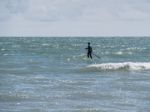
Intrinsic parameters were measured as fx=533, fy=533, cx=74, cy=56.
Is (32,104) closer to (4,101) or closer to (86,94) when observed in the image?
(4,101)

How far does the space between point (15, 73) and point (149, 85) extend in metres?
8.82

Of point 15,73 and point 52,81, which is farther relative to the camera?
point 15,73

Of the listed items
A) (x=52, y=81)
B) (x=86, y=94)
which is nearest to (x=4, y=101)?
(x=86, y=94)

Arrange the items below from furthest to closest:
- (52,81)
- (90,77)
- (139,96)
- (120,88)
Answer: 1. (90,77)
2. (52,81)
3. (120,88)
4. (139,96)

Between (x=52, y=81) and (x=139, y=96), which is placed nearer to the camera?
(x=139, y=96)

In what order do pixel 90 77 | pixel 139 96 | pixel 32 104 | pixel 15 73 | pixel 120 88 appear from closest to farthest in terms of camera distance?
pixel 32 104, pixel 139 96, pixel 120 88, pixel 90 77, pixel 15 73

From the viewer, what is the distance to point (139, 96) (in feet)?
60.6

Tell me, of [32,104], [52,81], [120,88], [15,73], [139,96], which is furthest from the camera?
[15,73]

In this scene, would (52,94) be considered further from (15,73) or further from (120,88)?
(15,73)

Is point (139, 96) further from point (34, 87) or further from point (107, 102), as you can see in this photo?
point (34, 87)

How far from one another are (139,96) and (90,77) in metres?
7.58

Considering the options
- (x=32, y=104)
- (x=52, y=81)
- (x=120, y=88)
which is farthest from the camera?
→ (x=52, y=81)

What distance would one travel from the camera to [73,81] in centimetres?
2359

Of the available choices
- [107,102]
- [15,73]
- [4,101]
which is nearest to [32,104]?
[4,101]
